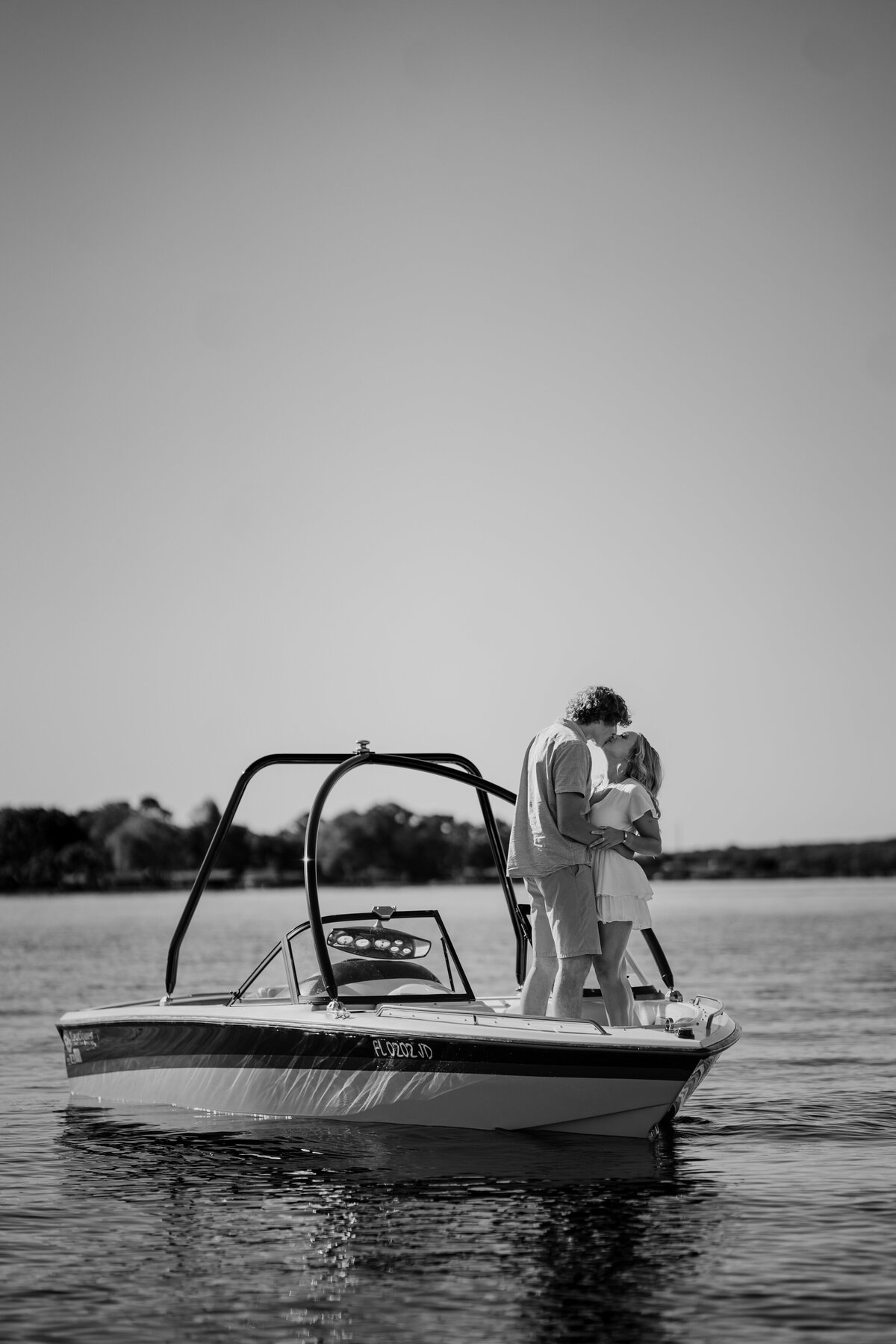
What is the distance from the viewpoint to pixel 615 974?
28.2 ft

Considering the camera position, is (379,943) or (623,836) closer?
(623,836)

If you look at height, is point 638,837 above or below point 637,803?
below

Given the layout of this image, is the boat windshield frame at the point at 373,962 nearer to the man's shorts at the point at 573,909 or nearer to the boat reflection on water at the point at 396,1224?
the boat reflection on water at the point at 396,1224

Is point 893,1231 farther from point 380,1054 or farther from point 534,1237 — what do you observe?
point 380,1054

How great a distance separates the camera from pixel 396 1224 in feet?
24.0

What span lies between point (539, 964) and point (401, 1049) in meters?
0.97

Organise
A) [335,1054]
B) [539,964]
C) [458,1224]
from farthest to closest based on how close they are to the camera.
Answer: [335,1054], [539,964], [458,1224]

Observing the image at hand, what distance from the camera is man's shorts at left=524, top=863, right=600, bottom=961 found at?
8.28m

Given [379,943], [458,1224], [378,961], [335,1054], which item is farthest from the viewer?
[379,943]

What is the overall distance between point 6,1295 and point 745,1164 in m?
4.51

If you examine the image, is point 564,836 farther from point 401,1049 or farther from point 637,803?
point 401,1049

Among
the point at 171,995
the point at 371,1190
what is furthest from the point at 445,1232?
the point at 171,995

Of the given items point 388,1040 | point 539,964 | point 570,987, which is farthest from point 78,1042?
point 570,987

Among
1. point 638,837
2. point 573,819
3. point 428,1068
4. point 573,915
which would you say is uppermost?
point 573,819
